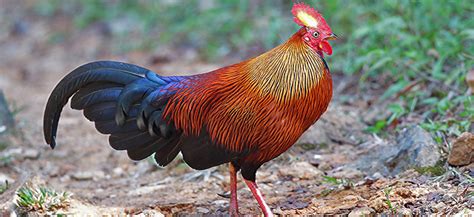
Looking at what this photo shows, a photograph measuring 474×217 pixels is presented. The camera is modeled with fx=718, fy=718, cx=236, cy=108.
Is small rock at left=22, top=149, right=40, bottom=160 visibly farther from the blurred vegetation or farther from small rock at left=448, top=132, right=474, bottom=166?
small rock at left=448, top=132, right=474, bottom=166

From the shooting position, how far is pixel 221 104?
4898 millimetres

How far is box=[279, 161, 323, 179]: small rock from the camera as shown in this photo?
5816 mm

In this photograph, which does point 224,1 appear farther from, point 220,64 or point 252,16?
point 220,64

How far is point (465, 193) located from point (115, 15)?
9351 mm

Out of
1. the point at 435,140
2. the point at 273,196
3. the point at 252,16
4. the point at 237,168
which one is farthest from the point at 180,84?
the point at 252,16

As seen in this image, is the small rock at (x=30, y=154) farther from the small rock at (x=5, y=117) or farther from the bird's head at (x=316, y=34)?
the bird's head at (x=316, y=34)

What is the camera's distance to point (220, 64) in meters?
9.76

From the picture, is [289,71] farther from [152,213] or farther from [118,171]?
[118,171]

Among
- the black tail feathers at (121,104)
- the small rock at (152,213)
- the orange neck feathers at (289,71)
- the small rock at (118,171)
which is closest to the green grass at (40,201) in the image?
the black tail feathers at (121,104)

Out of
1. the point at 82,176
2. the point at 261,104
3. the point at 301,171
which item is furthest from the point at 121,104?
the point at 82,176

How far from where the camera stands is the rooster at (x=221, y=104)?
4.75 m

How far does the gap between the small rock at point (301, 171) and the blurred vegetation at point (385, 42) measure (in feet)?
3.11

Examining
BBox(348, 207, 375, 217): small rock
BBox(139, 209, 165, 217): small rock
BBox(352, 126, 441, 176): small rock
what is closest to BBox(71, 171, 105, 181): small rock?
BBox(139, 209, 165, 217): small rock

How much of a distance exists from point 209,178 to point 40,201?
1559 mm
